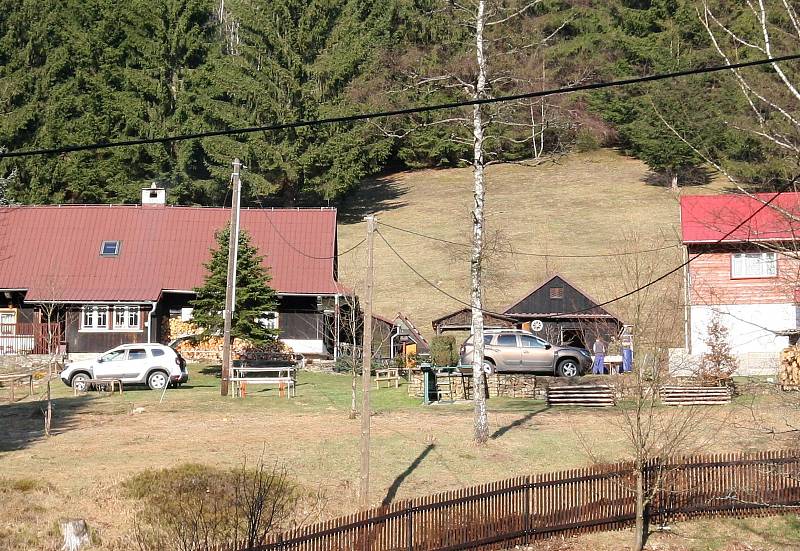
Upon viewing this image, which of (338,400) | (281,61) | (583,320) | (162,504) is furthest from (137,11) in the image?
(162,504)

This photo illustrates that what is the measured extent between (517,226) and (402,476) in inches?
1958

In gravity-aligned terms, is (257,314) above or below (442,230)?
below

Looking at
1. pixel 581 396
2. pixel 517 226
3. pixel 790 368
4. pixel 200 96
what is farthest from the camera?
pixel 200 96

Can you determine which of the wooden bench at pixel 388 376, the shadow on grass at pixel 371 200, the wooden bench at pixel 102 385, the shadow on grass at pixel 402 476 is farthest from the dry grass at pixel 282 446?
the shadow on grass at pixel 371 200

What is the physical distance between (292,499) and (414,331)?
2446 centimetres

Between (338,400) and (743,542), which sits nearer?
(743,542)

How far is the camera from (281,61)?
7369 centimetres

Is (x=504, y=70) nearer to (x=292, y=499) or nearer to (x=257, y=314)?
(x=292, y=499)

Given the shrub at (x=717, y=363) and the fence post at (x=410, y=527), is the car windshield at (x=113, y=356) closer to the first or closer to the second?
the shrub at (x=717, y=363)

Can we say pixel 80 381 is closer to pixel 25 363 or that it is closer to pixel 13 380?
pixel 13 380

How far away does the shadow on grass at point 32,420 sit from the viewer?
2558cm

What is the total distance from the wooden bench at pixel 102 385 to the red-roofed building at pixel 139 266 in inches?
283

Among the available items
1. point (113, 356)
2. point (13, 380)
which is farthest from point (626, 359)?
point (13, 380)

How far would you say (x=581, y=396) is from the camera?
3066cm
